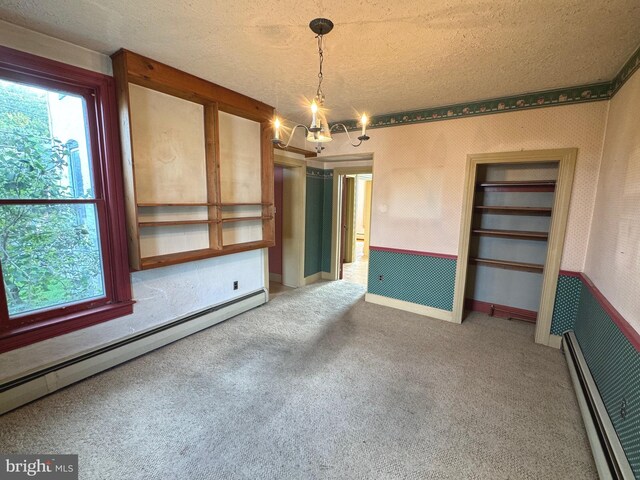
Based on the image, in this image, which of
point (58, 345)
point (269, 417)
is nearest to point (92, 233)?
point (58, 345)

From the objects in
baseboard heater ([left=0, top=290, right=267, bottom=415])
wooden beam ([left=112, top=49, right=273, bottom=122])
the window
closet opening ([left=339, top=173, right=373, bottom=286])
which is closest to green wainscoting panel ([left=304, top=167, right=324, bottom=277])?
closet opening ([left=339, top=173, right=373, bottom=286])

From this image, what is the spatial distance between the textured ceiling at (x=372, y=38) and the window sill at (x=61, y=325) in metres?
2.00

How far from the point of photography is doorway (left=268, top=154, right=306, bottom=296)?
4531 millimetres

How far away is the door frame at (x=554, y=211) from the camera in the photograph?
108 inches

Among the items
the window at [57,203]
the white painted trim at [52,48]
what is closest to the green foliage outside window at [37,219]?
the window at [57,203]

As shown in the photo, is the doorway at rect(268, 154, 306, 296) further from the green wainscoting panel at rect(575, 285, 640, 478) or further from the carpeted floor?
the green wainscoting panel at rect(575, 285, 640, 478)

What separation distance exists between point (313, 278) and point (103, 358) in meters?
3.16

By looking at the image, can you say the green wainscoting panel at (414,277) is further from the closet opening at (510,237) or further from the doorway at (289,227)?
the doorway at (289,227)

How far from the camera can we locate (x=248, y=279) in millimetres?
3670

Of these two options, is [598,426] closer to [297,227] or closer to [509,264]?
[509,264]

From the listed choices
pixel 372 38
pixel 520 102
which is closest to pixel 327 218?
pixel 520 102

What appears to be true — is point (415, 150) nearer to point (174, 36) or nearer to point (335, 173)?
point (335, 173)

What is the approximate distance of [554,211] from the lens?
111 inches

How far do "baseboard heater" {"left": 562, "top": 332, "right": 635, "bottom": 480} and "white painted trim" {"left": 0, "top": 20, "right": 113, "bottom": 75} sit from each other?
4078 mm
